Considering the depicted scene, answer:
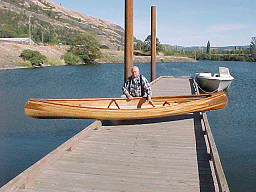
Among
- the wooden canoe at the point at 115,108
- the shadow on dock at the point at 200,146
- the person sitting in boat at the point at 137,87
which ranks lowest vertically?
the shadow on dock at the point at 200,146

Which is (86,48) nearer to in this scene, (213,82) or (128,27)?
(213,82)

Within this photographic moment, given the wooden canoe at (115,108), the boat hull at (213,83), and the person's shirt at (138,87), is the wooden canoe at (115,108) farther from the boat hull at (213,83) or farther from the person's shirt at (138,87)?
the boat hull at (213,83)

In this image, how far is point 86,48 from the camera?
61.3 metres

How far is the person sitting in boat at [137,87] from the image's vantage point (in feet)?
27.8

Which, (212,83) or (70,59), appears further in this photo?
(70,59)

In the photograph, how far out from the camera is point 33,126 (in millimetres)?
12859

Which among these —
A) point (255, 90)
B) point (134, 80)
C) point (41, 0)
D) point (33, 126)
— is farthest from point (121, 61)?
point (41, 0)

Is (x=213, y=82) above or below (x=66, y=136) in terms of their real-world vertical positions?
above

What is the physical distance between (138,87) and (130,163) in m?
3.31

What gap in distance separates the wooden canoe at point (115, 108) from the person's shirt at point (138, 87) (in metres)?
0.17

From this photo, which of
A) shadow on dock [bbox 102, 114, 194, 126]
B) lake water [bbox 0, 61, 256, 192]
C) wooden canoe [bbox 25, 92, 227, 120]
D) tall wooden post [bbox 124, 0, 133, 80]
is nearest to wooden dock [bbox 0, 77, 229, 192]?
wooden canoe [bbox 25, 92, 227, 120]

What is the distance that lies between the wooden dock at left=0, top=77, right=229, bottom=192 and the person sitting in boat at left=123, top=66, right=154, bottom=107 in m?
1.02

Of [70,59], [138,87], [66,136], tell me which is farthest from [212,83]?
[70,59]

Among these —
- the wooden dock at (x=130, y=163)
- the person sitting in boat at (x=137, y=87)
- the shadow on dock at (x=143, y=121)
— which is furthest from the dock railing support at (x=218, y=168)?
the person sitting in boat at (x=137, y=87)
